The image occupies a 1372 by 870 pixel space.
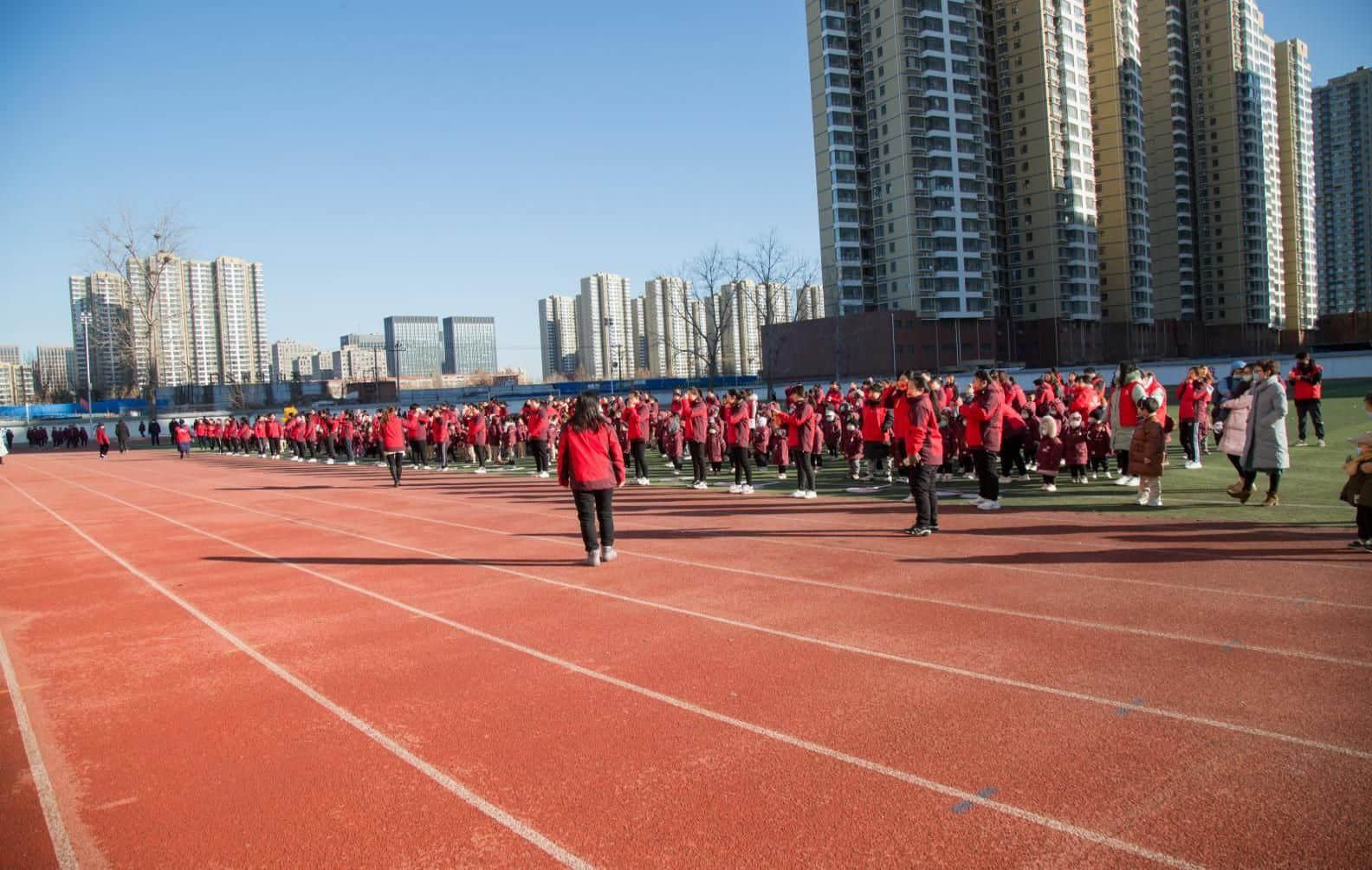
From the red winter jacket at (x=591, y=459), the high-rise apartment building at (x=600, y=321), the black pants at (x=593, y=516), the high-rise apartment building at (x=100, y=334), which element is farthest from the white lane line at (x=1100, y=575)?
the high-rise apartment building at (x=600, y=321)

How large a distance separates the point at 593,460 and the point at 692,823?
19.0 ft

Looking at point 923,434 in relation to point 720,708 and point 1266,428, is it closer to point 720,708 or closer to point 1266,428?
point 1266,428

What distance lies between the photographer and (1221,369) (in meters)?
35.2

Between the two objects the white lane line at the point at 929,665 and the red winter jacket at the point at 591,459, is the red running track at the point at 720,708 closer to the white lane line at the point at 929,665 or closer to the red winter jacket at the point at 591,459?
the white lane line at the point at 929,665

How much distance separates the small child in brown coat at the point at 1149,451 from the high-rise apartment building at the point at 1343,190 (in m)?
145

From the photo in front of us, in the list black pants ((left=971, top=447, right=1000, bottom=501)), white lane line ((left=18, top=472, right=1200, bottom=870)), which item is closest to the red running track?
white lane line ((left=18, top=472, right=1200, bottom=870))

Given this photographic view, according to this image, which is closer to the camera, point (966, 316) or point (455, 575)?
point (455, 575)

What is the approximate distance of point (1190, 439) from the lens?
15.6m

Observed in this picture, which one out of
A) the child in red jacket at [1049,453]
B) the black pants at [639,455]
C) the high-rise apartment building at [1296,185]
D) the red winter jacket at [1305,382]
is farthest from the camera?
the high-rise apartment building at [1296,185]

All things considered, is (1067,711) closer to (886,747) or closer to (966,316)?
(886,747)

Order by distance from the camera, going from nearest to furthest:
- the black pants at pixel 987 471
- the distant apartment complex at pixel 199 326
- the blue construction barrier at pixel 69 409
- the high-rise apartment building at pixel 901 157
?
A: 1. the black pants at pixel 987 471
2. the blue construction barrier at pixel 69 409
3. the high-rise apartment building at pixel 901 157
4. the distant apartment complex at pixel 199 326

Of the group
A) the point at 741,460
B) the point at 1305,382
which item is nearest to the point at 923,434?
the point at 741,460

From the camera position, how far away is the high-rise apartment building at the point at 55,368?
327 ft

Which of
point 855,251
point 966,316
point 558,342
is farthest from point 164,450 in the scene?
point 558,342
